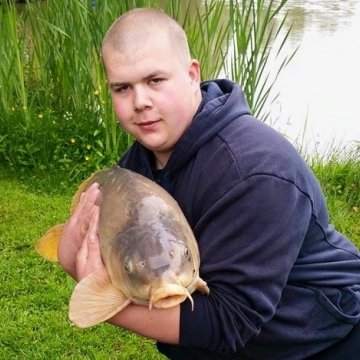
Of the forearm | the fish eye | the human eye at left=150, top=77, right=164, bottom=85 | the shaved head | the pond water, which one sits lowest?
the pond water

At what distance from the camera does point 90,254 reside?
5.17 feet

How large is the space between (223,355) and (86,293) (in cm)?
53

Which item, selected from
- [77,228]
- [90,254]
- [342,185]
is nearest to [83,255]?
[90,254]

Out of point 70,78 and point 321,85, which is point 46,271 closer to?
point 70,78

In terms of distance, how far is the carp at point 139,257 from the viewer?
1.29 metres

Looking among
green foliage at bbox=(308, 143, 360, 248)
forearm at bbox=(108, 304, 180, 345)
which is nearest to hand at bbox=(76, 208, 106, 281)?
forearm at bbox=(108, 304, 180, 345)

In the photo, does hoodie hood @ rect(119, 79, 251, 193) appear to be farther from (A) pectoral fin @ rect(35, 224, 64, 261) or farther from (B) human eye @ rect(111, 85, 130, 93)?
(A) pectoral fin @ rect(35, 224, 64, 261)

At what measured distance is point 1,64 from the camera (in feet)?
15.0

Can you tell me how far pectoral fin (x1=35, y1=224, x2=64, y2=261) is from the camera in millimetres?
1999

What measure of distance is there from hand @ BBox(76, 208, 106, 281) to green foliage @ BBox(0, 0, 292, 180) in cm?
252

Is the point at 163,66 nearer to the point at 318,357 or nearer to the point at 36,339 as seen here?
the point at 318,357

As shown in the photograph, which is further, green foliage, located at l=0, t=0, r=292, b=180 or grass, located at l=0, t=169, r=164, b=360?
green foliage, located at l=0, t=0, r=292, b=180

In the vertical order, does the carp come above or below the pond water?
above

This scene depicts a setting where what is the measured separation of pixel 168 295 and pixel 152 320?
28 cm
